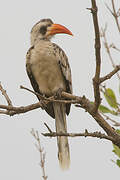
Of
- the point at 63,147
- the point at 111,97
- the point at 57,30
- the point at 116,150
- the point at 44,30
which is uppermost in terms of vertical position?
the point at 44,30

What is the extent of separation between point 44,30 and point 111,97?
2.53m

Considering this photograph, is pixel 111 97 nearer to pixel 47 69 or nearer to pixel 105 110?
pixel 105 110

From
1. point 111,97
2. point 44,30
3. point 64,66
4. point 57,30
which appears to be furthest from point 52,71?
point 111,97

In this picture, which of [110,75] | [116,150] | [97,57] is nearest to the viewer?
[97,57]

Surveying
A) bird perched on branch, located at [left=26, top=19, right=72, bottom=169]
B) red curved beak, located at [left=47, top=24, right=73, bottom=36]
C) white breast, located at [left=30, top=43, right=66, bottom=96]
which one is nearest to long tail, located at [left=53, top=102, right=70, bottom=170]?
bird perched on branch, located at [left=26, top=19, right=72, bottom=169]

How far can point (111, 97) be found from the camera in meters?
3.00

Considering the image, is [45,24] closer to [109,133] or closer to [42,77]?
[42,77]

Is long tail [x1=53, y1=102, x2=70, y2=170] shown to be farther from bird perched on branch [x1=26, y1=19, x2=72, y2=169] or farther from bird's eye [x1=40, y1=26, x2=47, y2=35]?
bird's eye [x1=40, y1=26, x2=47, y2=35]

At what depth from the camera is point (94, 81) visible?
258 cm

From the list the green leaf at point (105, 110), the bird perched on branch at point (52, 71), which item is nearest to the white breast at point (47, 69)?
the bird perched on branch at point (52, 71)

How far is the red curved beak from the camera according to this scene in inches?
182

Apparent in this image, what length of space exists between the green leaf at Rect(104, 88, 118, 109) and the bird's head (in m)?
2.08

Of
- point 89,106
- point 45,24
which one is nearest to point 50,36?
point 45,24

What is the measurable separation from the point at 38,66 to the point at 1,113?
149cm
